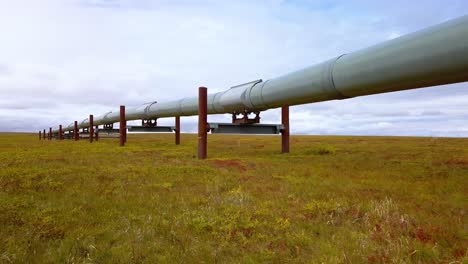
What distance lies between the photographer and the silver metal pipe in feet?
18.1

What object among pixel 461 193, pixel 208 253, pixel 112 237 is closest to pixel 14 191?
pixel 112 237

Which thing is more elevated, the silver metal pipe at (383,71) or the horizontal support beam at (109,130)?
the silver metal pipe at (383,71)

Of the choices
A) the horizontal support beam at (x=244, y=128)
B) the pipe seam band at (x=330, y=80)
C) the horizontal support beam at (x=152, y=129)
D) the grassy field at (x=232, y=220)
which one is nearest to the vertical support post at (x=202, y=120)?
the horizontal support beam at (x=244, y=128)

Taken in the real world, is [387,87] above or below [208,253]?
above

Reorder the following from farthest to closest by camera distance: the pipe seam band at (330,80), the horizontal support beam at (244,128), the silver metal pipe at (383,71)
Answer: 1. the horizontal support beam at (244,128)
2. the pipe seam band at (330,80)
3. the silver metal pipe at (383,71)

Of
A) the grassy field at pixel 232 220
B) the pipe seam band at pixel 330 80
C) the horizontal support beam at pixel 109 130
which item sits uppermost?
the pipe seam band at pixel 330 80

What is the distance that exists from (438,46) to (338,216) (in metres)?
3.44

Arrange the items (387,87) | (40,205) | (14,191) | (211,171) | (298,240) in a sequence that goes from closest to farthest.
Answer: (298,240), (40,205), (14,191), (387,87), (211,171)

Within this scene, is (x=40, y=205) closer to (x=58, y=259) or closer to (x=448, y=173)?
(x=58, y=259)

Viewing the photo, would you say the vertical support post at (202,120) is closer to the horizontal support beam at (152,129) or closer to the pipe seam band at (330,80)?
the pipe seam band at (330,80)

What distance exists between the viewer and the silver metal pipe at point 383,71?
18.1 ft

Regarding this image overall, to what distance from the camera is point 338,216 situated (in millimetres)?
4527

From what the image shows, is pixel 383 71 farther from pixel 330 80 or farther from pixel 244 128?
pixel 244 128

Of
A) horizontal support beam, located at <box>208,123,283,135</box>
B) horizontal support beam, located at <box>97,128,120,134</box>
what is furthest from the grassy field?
horizontal support beam, located at <box>97,128,120,134</box>
